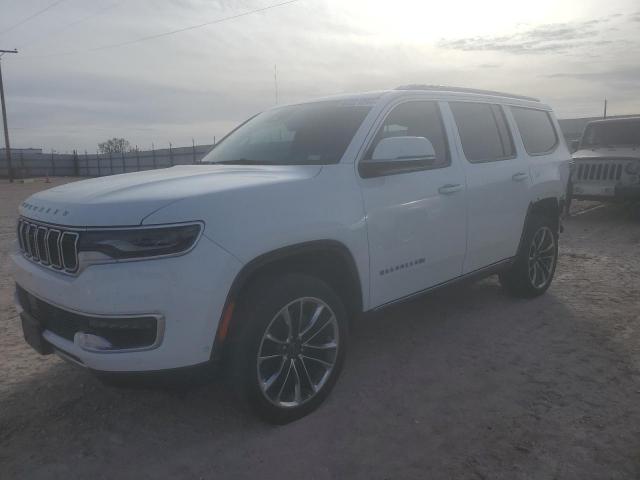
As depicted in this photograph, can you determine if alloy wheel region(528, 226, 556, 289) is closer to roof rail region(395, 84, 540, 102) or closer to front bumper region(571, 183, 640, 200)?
roof rail region(395, 84, 540, 102)

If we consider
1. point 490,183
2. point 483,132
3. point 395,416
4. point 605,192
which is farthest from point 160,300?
point 605,192

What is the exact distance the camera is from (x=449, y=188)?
12.4 feet

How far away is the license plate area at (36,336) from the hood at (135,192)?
579mm

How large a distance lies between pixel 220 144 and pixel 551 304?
11.5ft

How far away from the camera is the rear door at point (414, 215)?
3.27 meters

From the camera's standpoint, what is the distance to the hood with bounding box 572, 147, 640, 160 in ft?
33.0

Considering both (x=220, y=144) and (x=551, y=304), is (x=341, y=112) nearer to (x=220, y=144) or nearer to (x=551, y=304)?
(x=220, y=144)

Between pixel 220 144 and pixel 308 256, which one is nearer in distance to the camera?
pixel 308 256

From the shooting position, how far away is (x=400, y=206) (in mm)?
3367

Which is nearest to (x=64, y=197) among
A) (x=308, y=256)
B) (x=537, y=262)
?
(x=308, y=256)

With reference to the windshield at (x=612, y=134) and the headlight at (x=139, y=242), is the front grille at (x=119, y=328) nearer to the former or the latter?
the headlight at (x=139, y=242)

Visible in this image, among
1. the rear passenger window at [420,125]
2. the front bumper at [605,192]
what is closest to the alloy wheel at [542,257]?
the rear passenger window at [420,125]

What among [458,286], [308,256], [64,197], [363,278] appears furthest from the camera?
[458,286]

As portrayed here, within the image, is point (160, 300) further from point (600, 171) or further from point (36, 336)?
point (600, 171)
